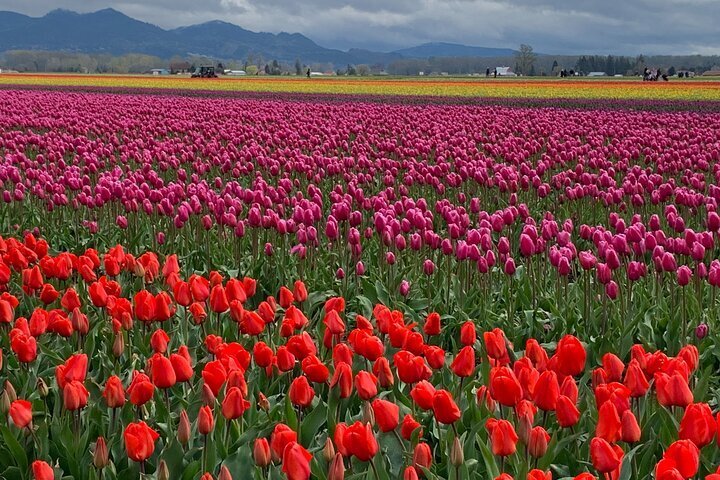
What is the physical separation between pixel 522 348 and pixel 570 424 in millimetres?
2710

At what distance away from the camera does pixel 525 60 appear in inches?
5241

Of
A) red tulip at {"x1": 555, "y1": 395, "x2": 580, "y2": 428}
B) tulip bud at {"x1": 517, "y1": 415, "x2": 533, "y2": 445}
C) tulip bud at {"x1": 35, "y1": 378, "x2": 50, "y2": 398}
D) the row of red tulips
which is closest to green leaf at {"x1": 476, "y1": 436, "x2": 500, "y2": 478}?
the row of red tulips

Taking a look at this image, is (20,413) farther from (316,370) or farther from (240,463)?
(316,370)

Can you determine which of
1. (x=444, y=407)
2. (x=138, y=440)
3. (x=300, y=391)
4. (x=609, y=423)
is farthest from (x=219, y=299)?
(x=609, y=423)

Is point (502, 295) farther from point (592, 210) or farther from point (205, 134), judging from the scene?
point (205, 134)

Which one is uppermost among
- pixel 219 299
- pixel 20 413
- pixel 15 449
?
pixel 219 299

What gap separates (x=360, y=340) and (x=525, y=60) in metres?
135

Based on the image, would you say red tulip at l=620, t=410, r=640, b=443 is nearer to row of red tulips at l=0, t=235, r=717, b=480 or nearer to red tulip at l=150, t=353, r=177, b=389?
row of red tulips at l=0, t=235, r=717, b=480

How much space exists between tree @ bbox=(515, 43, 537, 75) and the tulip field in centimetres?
12368

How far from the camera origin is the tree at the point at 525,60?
131m

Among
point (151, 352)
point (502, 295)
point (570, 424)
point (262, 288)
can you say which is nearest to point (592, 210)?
point (502, 295)

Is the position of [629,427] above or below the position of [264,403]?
above

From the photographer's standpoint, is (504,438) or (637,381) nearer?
(504,438)

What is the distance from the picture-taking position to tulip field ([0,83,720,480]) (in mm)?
2973
